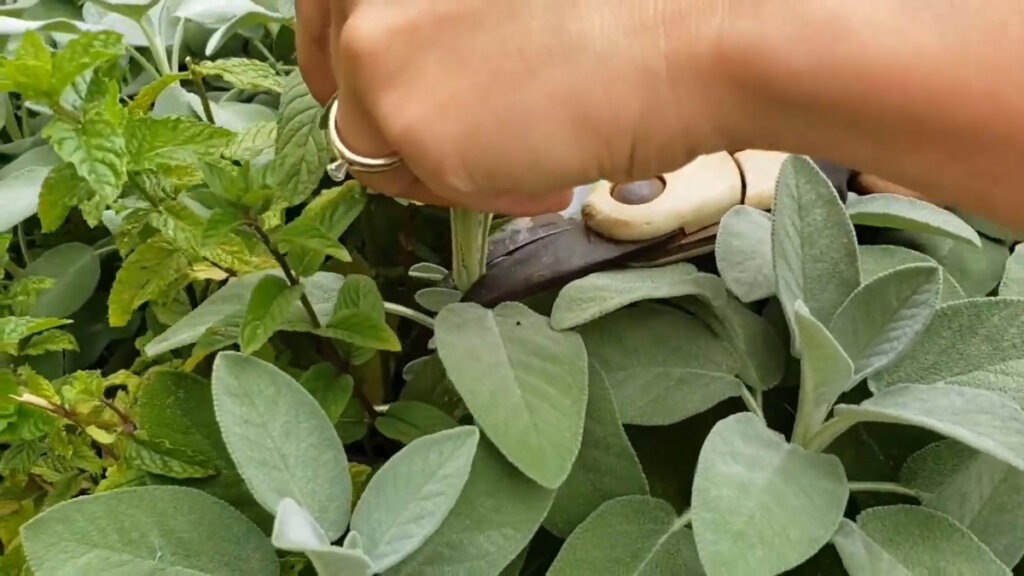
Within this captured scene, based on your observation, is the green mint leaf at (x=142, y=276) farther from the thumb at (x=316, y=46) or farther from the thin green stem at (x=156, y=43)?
the thin green stem at (x=156, y=43)

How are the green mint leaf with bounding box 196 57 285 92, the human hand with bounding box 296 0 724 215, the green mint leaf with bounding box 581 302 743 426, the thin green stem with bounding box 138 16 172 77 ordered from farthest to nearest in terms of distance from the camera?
the thin green stem with bounding box 138 16 172 77 < the green mint leaf with bounding box 196 57 285 92 < the green mint leaf with bounding box 581 302 743 426 < the human hand with bounding box 296 0 724 215

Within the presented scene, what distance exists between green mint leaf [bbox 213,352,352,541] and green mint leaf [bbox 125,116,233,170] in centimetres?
12

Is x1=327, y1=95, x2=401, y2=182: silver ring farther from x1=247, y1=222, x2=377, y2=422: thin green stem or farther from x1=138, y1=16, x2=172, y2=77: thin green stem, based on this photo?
x1=138, y1=16, x2=172, y2=77: thin green stem

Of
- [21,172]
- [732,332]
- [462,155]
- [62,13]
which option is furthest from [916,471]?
[62,13]

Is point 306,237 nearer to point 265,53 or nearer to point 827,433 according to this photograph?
point 827,433

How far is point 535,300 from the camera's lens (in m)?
0.50

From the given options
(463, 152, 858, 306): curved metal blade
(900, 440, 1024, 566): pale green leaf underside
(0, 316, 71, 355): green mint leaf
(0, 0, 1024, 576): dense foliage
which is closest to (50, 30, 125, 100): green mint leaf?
(0, 0, 1024, 576): dense foliage

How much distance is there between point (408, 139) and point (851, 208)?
0.27 meters

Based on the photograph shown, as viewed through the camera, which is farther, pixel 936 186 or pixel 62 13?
pixel 62 13

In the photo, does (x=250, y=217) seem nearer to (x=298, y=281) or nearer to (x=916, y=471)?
(x=298, y=281)

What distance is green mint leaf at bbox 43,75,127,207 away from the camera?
16.0 inches

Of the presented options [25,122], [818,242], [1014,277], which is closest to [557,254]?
[818,242]

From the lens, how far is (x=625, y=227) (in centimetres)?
51

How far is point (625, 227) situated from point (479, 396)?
16 cm
